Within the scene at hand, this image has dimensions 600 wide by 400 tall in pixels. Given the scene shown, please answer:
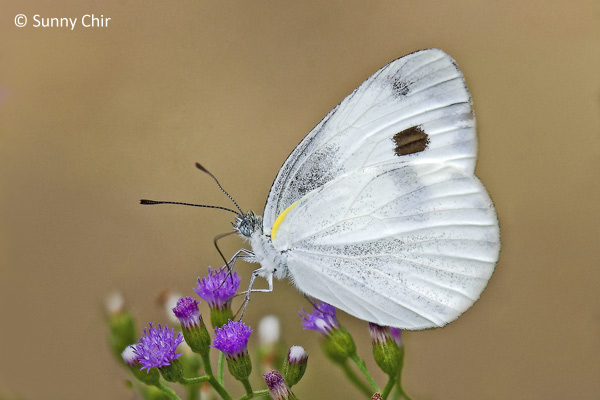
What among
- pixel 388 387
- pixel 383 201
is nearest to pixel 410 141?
pixel 383 201

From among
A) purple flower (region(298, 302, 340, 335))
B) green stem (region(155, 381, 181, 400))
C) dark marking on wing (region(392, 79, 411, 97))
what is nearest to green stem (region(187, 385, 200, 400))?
green stem (region(155, 381, 181, 400))

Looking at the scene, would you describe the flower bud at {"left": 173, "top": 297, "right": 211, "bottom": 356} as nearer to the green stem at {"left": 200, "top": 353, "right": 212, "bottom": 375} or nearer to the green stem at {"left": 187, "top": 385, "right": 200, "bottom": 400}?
the green stem at {"left": 200, "top": 353, "right": 212, "bottom": 375}

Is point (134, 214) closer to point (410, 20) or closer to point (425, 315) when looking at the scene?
point (410, 20)

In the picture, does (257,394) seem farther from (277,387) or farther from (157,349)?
(157,349)

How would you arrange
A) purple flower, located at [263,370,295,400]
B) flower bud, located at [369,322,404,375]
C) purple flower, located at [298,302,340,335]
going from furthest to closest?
purple flower, located at [298,302,340,335], flower bud, located at [369,322,404,375], purple flower, located at [263,370,295,400]

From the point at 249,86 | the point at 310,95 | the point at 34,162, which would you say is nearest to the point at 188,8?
the point at 249,86

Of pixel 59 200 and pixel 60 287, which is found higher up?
pixel 59 200

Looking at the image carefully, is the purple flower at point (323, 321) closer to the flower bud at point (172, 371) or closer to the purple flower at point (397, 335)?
the purple flower at point (397, 335)
